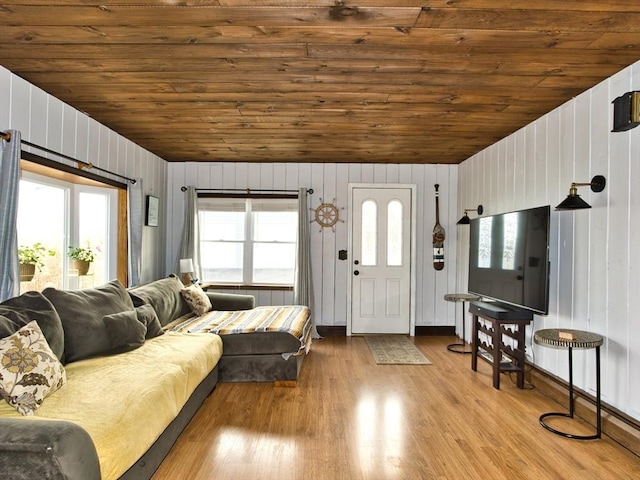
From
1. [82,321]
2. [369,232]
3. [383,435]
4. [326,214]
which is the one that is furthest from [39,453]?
[369,232]

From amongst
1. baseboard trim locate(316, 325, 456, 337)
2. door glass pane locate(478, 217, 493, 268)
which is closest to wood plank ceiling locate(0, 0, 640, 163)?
door glass pane locate(478, 217, 493, 268)

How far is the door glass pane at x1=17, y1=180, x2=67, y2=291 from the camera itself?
11.5 ft

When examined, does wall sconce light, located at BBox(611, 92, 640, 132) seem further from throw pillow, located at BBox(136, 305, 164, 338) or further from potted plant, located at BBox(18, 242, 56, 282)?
potted plant, located at BBox(18, 242, 56, 282)

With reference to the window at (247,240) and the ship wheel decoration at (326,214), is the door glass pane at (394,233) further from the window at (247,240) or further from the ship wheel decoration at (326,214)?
the window at (247,240)

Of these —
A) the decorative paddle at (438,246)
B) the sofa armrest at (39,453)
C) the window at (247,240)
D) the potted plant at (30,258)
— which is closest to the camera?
the sofa armrest at (39,453)

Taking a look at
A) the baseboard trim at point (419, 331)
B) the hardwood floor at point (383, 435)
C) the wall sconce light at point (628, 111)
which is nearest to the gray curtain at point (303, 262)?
the baseboard trim at point (419, 331)

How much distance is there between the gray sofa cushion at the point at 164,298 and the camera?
387 centimetres

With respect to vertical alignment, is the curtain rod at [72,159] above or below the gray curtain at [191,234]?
above

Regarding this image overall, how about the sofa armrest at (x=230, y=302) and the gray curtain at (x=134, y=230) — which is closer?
the gray curtain at (x=134, y=230)

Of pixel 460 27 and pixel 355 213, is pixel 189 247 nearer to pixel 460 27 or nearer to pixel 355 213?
pixel 355 213

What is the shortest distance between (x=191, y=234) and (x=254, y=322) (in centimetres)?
209

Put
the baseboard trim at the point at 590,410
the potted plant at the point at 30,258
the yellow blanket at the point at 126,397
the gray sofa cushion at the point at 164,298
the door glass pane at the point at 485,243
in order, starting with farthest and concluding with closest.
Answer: the door glass pane at the point at 485,243
the gray sofa cushion at the point at 164,298
the potted plant at the point at 30,258
the baseboard trim at the point at 590,410
the yellow blanket at the point at 126,397

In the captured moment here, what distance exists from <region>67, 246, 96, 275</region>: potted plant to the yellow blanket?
4.14 ft

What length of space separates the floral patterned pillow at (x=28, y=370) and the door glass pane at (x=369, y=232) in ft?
13.5
